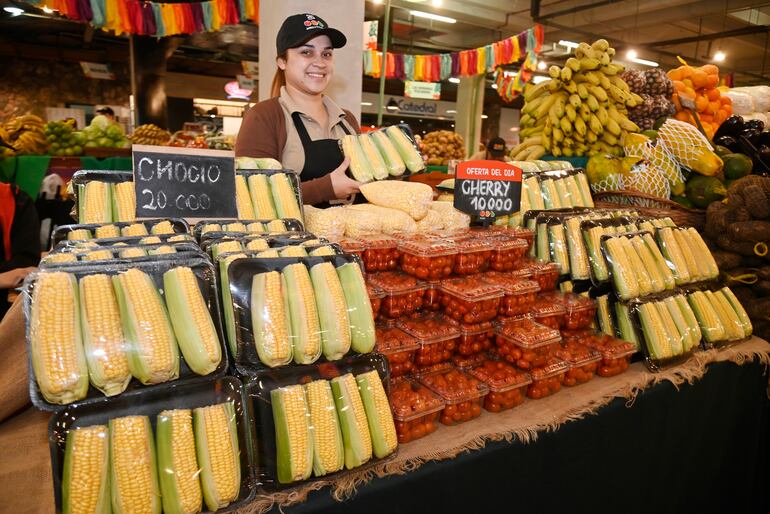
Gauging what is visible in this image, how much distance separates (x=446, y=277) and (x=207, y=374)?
991 millimetres

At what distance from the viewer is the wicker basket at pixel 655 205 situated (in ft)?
9.33

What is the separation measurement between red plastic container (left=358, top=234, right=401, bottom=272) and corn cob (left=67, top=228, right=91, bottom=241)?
0.89m

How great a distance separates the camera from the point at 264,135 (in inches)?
98.0

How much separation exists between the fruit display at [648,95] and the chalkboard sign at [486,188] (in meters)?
1.96

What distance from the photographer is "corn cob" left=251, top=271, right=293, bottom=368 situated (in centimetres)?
118

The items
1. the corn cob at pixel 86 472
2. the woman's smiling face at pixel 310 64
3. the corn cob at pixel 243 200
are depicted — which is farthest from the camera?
the woman's smiling face at pixel 310 64

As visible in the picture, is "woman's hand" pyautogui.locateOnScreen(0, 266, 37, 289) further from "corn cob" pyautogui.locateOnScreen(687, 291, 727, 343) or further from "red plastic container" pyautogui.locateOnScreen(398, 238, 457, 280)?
"corn cob" pyautogui.locateOnScreen(687, 291, 727, 343)

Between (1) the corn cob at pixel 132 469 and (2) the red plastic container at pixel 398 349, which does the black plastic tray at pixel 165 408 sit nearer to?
(1) the corn cob at pixel 132 469

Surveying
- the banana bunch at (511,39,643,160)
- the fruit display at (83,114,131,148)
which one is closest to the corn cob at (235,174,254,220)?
the banana bunch at (511,39,643,160)

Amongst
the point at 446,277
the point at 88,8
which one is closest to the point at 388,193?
the point at 446,277

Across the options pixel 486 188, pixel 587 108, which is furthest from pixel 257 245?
pixel 587 108

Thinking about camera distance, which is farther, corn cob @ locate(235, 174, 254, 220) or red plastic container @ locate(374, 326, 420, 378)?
corn cob @ locate(235, 174, 254, 220)

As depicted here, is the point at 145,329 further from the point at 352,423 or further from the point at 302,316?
the point at 352,423

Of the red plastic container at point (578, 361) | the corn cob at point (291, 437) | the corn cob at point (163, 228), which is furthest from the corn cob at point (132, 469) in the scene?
the red plastic container at point (578, 361)
